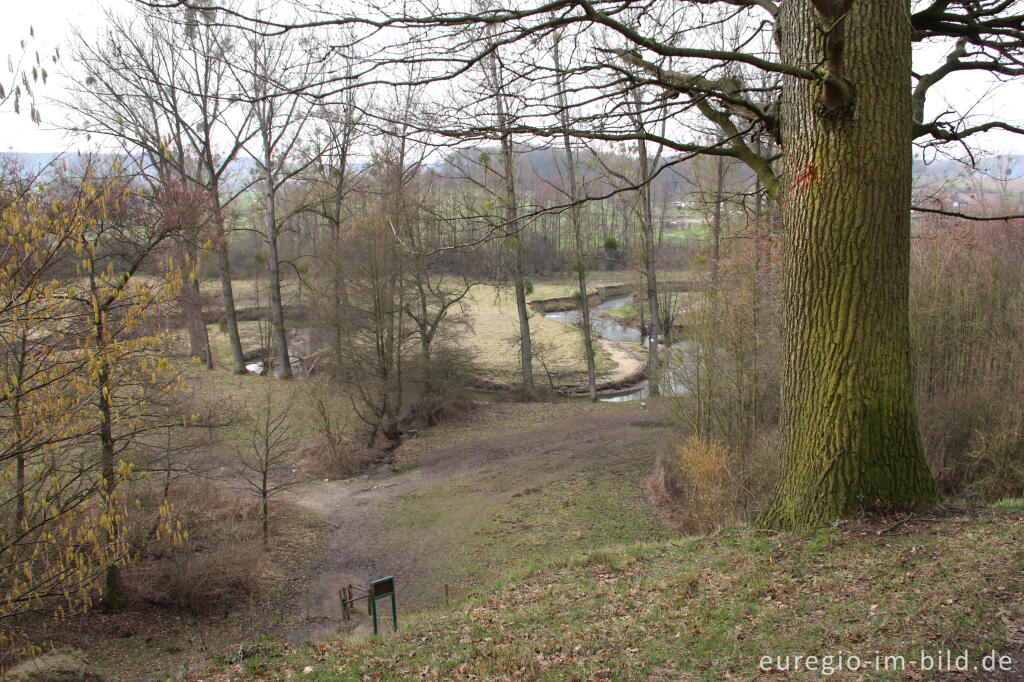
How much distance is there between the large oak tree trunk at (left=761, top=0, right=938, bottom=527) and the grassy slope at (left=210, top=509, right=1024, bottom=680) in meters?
0.45

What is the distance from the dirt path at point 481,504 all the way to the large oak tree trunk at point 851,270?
6.44 meters

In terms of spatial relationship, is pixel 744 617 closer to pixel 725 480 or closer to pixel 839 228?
pixel 839 228

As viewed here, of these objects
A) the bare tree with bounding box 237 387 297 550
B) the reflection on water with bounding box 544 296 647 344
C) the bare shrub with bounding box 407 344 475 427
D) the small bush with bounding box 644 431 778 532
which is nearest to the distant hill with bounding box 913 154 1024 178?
the small bush with bounding box 644 431 778 532

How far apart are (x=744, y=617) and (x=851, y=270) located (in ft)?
8.27

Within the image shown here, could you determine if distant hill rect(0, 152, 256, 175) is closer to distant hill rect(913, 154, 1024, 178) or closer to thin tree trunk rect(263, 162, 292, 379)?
distant hill rect(913, 154, 1024, 178)

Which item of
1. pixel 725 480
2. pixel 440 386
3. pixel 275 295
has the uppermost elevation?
pixel 275 295

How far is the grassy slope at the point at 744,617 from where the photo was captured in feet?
11.8

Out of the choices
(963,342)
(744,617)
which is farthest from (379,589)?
(963,342)

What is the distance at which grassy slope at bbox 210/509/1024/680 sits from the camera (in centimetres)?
359

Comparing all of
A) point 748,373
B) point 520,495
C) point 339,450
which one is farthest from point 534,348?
point 748,373

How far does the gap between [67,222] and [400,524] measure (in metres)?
10.4

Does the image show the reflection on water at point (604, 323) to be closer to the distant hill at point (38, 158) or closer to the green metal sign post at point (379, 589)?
the green metal sign post at point (379, 589)

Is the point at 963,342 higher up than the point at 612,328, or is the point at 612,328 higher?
the point at 963,342

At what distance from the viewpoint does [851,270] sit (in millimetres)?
4598
